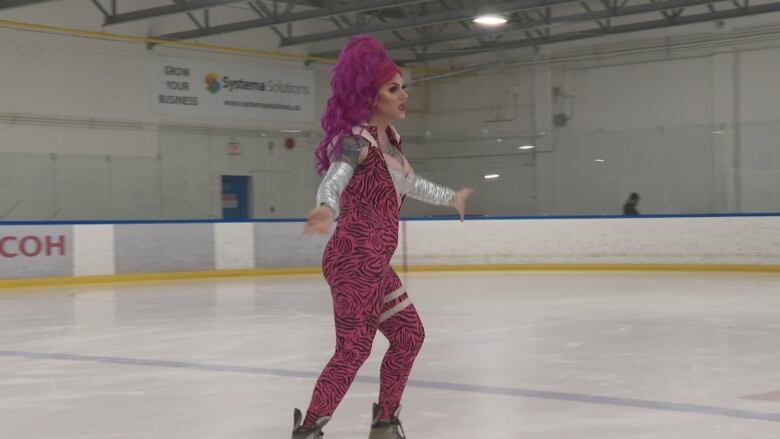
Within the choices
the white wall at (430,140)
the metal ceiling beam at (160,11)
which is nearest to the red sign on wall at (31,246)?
the white wall at (430,140)

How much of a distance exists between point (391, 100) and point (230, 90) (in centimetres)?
1923

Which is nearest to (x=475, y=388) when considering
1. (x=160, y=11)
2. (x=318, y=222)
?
(x=318, y=222)

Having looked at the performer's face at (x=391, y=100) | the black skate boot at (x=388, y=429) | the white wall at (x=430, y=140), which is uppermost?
the white wall at (x=430, y=140)

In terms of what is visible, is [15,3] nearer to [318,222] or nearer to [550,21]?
[550,21]

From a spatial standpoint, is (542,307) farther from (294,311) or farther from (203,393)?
(203,393)

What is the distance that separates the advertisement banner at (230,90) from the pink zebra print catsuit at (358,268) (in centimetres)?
1812

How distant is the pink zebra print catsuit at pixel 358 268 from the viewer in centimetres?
348

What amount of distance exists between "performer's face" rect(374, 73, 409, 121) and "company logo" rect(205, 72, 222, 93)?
18871 mm

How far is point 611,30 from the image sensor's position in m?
22.2

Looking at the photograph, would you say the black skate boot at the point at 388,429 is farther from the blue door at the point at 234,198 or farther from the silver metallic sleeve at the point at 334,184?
the blue door at the point at 234,198

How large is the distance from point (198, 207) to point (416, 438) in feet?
53.5

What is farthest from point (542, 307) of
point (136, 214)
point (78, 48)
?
point (78, 48)

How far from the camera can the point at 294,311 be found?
392 inches

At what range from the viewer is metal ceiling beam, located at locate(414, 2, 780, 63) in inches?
792
